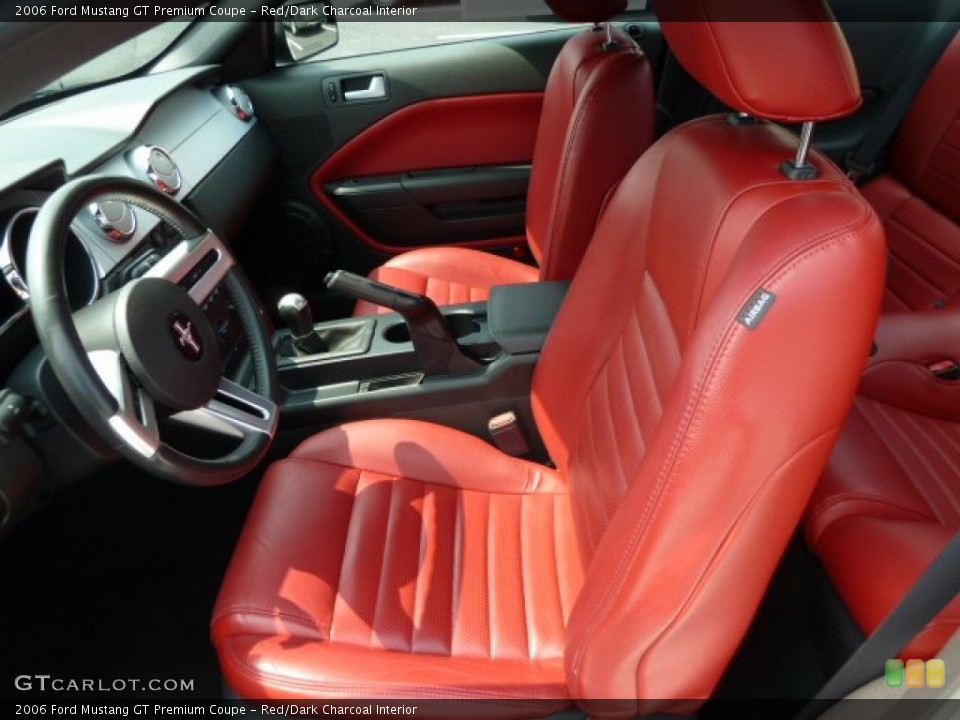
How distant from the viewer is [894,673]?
0.80 metres

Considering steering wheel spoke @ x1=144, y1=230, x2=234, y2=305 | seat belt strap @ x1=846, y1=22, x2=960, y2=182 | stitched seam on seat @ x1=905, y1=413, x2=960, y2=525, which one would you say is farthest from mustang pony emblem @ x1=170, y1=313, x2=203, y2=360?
seat belt strap @ x1=846, y1=22, x2=960, y2=182

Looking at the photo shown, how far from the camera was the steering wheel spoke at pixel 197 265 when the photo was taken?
114 centimetres

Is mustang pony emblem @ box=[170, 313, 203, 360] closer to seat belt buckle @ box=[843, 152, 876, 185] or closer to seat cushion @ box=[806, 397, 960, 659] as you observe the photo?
seat cushion @ box=[806, 397, 960, 659]

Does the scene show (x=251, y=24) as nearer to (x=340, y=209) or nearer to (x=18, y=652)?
(x=340, y=209)

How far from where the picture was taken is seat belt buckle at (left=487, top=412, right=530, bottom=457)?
137cm

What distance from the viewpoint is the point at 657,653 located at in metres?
0.76

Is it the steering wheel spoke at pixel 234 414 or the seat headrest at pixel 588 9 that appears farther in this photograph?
the seat headrest at pixel 588 9

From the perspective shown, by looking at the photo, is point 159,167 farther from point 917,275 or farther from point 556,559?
point 917,275

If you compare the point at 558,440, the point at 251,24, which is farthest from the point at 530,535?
the point at 251,24

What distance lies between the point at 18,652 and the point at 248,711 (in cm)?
75

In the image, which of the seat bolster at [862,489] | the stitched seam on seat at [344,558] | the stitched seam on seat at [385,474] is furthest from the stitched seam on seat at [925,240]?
the stitched seam on seat at [344,558]

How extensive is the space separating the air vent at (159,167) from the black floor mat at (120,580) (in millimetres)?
566

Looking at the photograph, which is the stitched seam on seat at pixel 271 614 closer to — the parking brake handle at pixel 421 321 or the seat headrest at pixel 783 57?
the parking brake handle at pixel 421 321

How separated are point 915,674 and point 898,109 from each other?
4.55 ft
